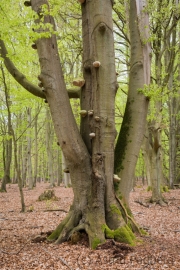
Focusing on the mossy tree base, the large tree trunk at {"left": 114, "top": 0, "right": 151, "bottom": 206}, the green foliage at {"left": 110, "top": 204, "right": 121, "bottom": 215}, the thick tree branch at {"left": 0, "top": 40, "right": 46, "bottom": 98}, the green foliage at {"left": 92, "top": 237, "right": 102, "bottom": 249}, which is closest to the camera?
the green foliage at {"left": 92, "top": 237, "right": 102, "bottom": 249}

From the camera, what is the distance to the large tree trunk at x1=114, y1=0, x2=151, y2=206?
458cm

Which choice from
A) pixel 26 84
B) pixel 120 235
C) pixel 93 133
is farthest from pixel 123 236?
pixel 26 84

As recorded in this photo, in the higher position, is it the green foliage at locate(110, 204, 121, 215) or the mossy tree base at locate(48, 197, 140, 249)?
the green foliage at locate(110, 204, 121, 215)

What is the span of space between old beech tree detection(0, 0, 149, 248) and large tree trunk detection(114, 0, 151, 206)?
1.32ft

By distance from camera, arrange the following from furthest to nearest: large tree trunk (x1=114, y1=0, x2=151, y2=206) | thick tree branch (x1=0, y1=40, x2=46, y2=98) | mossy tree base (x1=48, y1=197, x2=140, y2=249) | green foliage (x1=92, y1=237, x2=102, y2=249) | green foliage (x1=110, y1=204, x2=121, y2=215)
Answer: thick tree branch (x1=0, y1=40, x2=46, y2=98), large tree trunk (x1=114, y1=0, x2=151, y2=206), green foliage (x1=110, y1=204, x2=121, y2=215), mossy tree base (x1=48, y1=197, x2=140, y2=249), green foliage (x1=92, y1=237, x2=102, y2=249)

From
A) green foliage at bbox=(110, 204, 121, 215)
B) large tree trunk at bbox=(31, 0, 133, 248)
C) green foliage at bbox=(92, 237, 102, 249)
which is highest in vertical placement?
large tree trunk at bbox=(31, 0, 133, 248)

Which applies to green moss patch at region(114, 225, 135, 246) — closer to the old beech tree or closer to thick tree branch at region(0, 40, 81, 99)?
the old beech tree

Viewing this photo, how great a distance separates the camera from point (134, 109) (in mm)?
4715

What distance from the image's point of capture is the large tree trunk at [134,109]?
4578mm

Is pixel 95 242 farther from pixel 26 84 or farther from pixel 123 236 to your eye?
pixel 26 84

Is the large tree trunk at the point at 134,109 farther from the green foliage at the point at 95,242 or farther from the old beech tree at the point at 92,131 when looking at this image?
the green foliage at the point at 95,242

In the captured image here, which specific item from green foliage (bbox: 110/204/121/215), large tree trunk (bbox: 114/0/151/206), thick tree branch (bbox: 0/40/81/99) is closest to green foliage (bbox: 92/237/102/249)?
green foliage (bbox: 110/204/121/215)

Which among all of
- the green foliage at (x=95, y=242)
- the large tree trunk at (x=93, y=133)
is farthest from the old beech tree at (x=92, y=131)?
the green foliage at (x=95, y=242)

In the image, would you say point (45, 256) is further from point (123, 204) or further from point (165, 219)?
point (165, 219)
